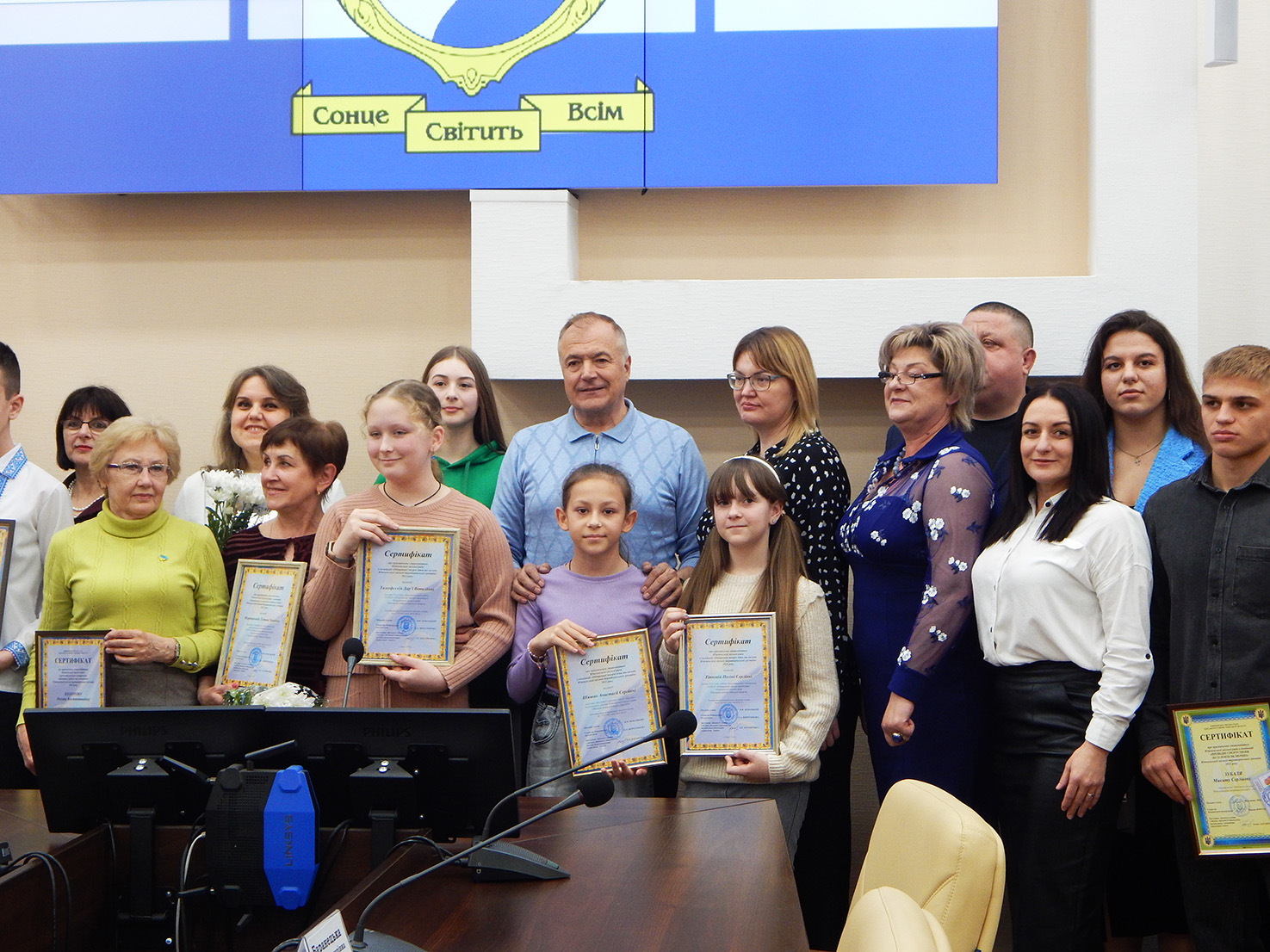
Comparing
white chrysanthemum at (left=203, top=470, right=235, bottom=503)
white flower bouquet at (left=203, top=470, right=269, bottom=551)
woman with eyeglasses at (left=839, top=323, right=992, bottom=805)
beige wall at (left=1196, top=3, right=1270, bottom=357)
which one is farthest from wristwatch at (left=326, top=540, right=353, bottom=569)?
beige wall at (left=1196, top=3, right=1270, bottom=357)

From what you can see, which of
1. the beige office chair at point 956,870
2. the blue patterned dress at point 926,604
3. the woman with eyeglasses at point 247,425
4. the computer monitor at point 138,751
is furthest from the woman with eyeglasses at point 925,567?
the woman with eyeglasses at point 247,425

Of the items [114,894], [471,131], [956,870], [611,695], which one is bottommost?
[114,894]

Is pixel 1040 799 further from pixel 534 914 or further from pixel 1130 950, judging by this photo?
pixel 534 914

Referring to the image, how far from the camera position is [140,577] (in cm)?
304

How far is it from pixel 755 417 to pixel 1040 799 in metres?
1.24

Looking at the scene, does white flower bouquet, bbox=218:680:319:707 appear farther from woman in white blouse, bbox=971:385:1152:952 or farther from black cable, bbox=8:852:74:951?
woman in white blouse, bbox=971:385:1152:952

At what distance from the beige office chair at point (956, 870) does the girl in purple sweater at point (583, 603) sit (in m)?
1.05

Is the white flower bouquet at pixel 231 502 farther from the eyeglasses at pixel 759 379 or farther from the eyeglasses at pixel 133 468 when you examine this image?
the eyeglasses at pixel 759 379

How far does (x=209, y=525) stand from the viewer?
10.9ft

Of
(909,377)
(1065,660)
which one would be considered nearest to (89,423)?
(909,377)

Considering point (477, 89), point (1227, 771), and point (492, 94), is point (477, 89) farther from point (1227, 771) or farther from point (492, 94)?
point (1227, 771)

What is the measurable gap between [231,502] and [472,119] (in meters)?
1.67

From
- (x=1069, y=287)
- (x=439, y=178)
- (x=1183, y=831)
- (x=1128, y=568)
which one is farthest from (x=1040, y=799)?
A: (x=439, y=178)

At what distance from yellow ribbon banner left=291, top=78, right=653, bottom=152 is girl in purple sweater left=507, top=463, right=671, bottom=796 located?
159 cm
